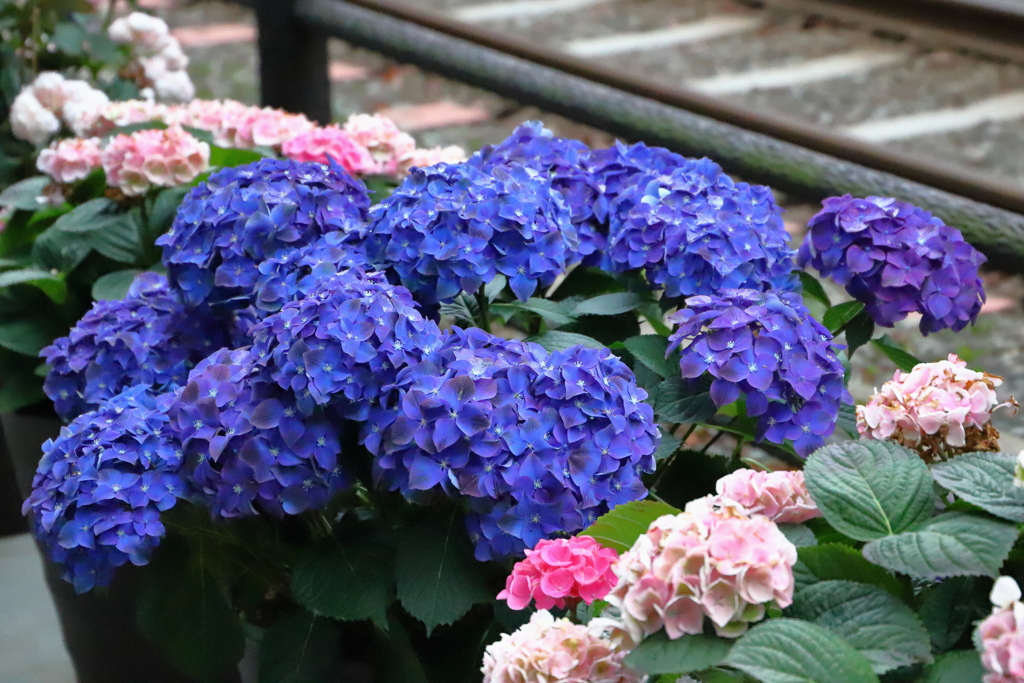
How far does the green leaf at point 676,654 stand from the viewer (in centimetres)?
78

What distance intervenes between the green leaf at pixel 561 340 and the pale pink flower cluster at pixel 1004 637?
604mm

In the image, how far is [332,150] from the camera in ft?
5.82

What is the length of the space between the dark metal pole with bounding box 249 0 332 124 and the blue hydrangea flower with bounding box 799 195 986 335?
1.59m

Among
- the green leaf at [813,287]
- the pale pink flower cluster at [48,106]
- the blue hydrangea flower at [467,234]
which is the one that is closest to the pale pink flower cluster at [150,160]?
the pale pink flower cluster at [48,106]

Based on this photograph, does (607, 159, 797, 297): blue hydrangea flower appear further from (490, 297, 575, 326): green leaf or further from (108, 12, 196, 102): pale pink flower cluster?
(108, 12, 196, 102): pale pink flower cluster

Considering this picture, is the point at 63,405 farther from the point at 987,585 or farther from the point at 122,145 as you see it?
the point at 987,585

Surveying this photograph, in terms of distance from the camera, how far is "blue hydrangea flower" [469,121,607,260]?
1.40m

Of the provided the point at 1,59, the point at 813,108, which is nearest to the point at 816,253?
the point at 1,59

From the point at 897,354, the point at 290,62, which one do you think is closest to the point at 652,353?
the point at 897,354

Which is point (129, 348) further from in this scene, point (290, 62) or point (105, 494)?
point (290, 62)

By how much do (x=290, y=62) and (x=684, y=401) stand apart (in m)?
1.73

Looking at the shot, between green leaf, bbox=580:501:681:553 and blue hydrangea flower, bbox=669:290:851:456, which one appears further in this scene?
blue hydrangea flower, bbox=669:290:851:456

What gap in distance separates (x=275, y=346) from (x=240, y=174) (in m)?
0.40

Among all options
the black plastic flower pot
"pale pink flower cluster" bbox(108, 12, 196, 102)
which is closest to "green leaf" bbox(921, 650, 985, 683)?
the black plastic flower pot
